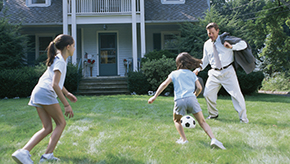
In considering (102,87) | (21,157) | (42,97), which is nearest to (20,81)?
(102,87)

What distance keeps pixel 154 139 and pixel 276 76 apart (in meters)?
18.0

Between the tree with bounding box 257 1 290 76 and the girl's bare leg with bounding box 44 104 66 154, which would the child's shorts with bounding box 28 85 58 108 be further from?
the tree with bounding box 257 1 290 76

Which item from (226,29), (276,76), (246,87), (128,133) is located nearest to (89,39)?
(226,29)

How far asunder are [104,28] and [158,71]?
4.88 meters

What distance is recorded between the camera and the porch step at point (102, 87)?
11500 mm

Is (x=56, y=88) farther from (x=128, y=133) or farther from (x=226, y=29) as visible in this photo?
(x=226, y=29)

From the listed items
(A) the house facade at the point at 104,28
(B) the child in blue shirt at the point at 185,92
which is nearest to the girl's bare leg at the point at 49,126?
(B) the child in blue shirt at the point at 185,92

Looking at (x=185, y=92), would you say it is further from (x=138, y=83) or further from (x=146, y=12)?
(x=146, y=12)

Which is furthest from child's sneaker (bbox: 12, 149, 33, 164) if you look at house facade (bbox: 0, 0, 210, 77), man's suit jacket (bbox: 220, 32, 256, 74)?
house facade (bbox: 0, 0, 210, 77)

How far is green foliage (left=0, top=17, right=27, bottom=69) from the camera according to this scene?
11.0m

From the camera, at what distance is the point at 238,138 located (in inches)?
143

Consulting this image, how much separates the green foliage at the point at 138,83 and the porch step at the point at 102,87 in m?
0.80

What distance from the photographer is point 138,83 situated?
35.4 ft

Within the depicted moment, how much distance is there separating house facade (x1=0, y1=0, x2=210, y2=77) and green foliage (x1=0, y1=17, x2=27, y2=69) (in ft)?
6.21
